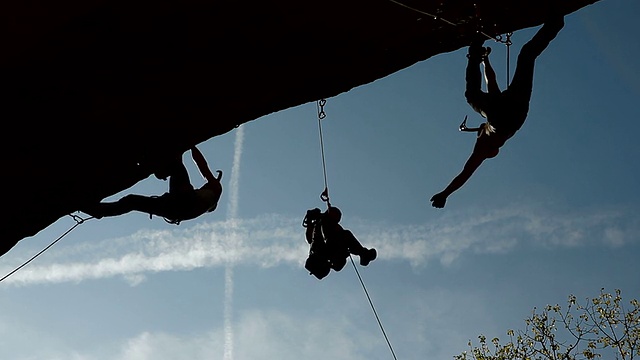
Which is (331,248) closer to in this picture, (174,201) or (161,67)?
(174,201)

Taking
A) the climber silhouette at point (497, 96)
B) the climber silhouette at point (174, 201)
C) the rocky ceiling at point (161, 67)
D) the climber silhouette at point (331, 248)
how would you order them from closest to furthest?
the rocky ceiling at point (161, 67) < the climber silhouette at point (497, 96) < the climber silhouette at point (174, 201) < the climber silhouette at point (331, 248)

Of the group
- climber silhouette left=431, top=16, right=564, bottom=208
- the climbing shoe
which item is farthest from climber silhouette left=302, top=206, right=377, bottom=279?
climber silhouette left=431, top=16, right=564, bottom=208

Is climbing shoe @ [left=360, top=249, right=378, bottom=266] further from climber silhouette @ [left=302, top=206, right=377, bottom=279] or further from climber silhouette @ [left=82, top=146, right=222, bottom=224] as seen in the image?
climber silhouette @ [left=82, top=146, right=222, bottom=224]

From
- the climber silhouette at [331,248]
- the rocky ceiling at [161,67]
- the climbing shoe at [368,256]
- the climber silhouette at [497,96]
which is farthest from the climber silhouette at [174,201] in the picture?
the climber silhouette at [497,96]

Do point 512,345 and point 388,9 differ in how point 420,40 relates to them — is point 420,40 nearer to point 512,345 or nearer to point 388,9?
point 388,9

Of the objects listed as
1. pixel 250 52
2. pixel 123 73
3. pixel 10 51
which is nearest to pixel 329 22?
pixel 250 52

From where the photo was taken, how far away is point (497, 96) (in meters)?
7.60

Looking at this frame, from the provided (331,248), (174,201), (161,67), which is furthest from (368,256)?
(161,67)

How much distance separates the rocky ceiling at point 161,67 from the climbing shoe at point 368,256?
237 centimetres

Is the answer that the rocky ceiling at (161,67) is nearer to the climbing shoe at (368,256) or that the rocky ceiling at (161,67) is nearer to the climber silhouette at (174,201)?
the climber silhouette at (174,201)

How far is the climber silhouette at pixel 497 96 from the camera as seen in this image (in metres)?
7.44

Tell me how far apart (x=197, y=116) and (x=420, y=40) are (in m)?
3.15

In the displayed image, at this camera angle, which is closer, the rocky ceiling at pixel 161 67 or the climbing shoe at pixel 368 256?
the rocky ceiling at pixel 161 67

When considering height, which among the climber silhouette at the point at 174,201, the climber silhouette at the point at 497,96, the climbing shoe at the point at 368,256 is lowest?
the climbing shoe at the point at 368,256
